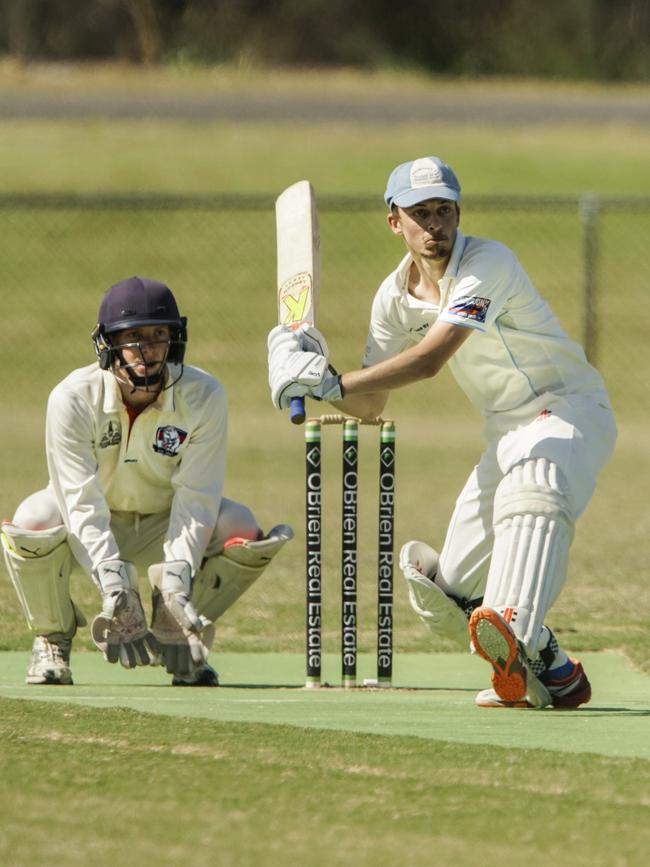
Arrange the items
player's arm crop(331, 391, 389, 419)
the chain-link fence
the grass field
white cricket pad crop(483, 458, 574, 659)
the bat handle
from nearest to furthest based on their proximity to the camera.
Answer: the grass field < white cricket pad crop(483, 458, 574, 659) < the bat handle < player's arm crop(331, 391, 389, 419) < the chain-link fence

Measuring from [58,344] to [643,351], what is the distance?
5.05m

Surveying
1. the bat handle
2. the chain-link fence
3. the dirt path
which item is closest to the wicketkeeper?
the bat handle

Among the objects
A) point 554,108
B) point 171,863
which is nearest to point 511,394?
point 171,863

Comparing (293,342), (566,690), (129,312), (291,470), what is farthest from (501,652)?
(291,470)

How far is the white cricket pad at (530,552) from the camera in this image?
4.24 meters

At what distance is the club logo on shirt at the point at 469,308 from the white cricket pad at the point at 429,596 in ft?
2.23

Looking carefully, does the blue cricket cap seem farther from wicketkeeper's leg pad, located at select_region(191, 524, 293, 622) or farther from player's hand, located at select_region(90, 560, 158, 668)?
player's hand, located at select_region(90, 560, 158, 668)

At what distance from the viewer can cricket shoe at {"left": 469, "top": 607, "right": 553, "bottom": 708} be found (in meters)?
4.11

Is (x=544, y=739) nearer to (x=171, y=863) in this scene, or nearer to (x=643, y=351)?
(x=171, y=863)

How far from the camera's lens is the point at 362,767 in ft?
11.7

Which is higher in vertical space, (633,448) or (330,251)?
(330,251)

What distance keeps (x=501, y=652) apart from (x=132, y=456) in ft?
4.02

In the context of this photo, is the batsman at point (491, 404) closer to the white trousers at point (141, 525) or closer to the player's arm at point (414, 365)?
the player's arm at point (414, 365)

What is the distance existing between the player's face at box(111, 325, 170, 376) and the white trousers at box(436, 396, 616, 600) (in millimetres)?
941
